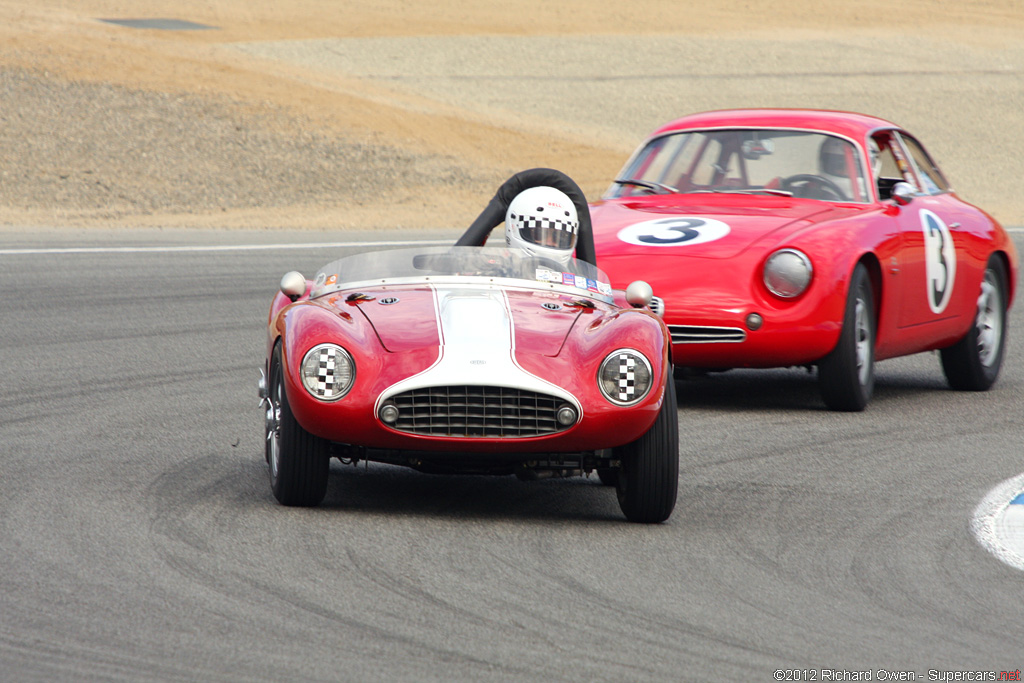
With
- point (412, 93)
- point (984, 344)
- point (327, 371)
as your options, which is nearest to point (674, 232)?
point (984, 344)

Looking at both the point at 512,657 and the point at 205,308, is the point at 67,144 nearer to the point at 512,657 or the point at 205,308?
the point at 205,308

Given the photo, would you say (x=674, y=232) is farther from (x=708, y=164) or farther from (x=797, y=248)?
(x=708, y=164)

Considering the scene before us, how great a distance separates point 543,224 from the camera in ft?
22.0

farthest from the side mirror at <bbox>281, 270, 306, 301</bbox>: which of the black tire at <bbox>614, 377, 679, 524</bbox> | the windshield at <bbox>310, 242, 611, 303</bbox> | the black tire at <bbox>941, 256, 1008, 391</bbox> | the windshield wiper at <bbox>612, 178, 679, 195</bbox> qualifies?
the black tire at <bbox>941, 256, 1008, 391</bbox>

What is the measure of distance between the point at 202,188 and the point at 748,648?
929 inches

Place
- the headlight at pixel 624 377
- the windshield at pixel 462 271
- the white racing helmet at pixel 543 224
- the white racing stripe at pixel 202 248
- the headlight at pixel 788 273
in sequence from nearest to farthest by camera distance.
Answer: the headlight at pixel 624 377
the windshield at pixel 462 271
the white racing helmet at pixel 543 224
the headlight at pixel 788 273
the white racing stripe at pixel 202 248

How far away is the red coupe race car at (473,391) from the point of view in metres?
5.34

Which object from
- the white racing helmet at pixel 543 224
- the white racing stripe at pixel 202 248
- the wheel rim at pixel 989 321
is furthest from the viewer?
the white racing stripe at pixel 202 248

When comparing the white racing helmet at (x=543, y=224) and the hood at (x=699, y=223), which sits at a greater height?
the white racing helmet at (x=543, y=224)

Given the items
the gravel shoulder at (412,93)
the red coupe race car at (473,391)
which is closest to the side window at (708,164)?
the red coupe race car at (473,391)

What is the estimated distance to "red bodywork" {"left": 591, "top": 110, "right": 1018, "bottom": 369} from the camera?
26.3ft

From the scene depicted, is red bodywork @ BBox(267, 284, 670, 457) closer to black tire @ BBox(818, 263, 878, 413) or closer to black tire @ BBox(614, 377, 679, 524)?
black tire @ BBox(614, 377, 679, 524)

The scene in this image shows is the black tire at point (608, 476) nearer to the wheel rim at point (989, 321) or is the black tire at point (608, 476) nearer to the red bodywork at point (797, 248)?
the red bodywork at point (797, 248)

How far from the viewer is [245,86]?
35.3 metres
